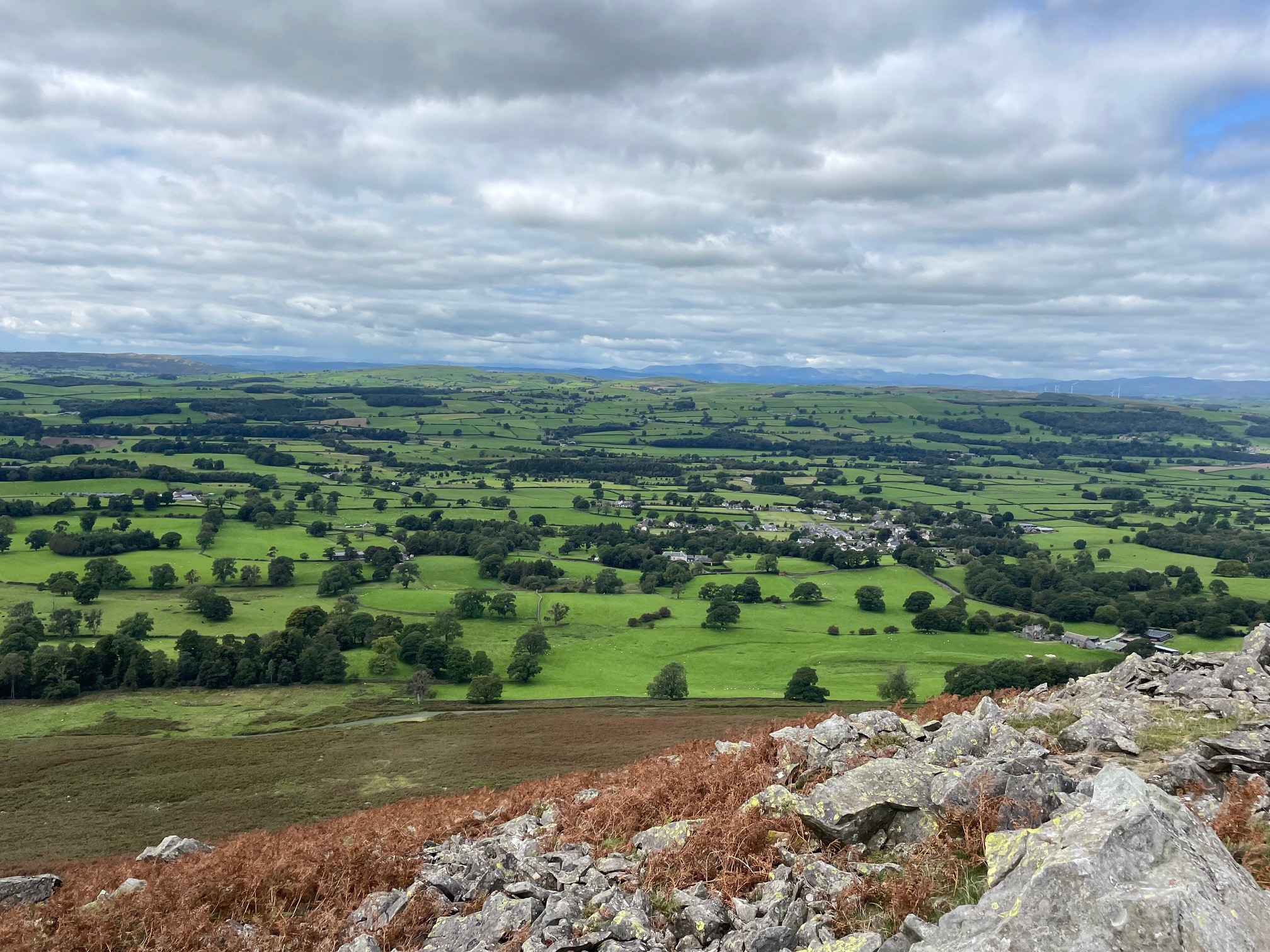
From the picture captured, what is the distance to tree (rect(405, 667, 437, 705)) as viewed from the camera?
2458 inches

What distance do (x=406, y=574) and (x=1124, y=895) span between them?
106361 millimetres

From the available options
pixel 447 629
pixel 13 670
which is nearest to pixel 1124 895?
pixel 447 629

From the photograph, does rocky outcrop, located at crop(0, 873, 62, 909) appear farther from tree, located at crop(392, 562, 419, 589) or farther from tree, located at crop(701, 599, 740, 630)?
tree, located at crop(392, 562, 419, 589)

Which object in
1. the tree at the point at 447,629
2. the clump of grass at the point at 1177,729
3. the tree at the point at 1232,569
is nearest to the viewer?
the clump of grass at the point at 1177,729

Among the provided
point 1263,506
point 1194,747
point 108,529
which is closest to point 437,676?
point 1194,747

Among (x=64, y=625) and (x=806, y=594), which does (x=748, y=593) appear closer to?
(x=806, y=594)

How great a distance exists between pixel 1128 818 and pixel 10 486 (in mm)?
195104

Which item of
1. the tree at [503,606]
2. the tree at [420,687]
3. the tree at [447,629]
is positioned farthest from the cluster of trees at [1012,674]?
the tree at [503,606]

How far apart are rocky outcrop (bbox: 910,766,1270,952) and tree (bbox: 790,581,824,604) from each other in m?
93.3

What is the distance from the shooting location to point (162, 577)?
307ft

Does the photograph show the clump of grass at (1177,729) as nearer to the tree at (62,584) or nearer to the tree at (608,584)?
the tree at (608,584)

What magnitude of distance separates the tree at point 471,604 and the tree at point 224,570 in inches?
1383

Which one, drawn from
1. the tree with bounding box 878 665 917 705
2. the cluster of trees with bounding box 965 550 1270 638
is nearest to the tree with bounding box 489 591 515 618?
the tree with bounding box 878 665 917 705

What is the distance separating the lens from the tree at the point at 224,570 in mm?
98125
